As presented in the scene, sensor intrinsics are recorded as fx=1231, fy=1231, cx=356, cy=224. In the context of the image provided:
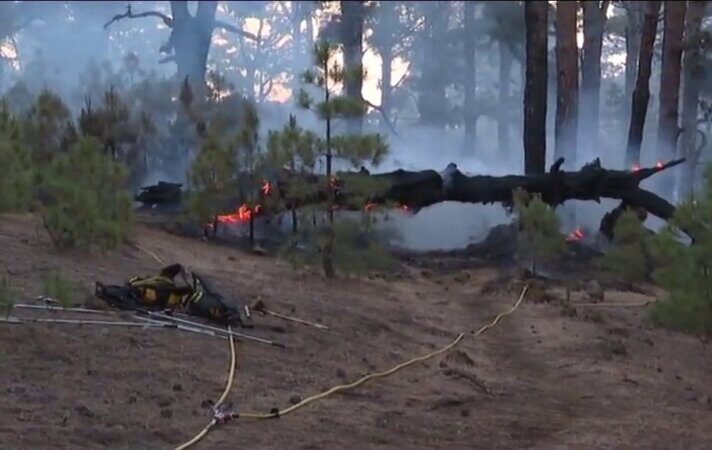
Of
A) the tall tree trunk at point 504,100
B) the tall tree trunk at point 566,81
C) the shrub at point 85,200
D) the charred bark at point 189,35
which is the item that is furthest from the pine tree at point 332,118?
the tall tree trunk at point 504,100

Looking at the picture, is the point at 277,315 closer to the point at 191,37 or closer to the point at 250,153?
the point at 250,153

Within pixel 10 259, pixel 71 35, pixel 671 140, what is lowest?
pixel 10 259

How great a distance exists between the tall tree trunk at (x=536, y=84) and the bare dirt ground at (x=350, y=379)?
9380 mm

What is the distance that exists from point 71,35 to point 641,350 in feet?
84.3

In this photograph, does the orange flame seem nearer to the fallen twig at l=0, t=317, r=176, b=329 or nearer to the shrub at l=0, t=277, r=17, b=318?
the fallen twig at l=0, t=317, r=176, b=329

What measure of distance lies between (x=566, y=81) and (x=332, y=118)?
1135 centimetres

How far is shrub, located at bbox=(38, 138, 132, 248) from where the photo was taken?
35.0 feet

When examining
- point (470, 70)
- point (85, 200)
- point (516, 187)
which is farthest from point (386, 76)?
point (85, 200)

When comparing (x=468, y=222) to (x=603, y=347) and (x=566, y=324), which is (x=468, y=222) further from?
(x=603, y=347)

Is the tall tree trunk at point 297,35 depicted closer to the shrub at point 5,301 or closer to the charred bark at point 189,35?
the charred bark at point 189,35

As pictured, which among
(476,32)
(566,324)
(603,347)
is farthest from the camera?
A: (476,32)

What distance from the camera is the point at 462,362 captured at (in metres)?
8.38

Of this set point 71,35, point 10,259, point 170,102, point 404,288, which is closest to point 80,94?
point 170,102

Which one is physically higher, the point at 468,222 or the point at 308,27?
the point at 308,27
